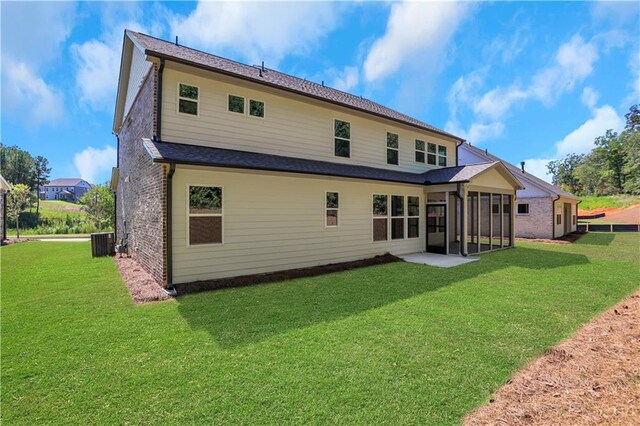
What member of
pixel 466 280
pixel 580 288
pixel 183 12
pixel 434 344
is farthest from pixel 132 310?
pixel 183 12

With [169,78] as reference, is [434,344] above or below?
below

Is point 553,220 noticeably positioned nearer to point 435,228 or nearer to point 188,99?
point 435,228

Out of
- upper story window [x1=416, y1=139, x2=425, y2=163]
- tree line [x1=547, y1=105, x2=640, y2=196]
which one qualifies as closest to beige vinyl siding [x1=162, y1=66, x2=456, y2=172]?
upper story window [x1=416, y1=139, x2=425, y2=163]

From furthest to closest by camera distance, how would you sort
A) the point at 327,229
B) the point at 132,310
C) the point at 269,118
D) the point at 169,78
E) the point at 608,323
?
the point at 327,229 < the point at 269,118 < the point at 169,78 < the point at 132,310 < the point at 608,323

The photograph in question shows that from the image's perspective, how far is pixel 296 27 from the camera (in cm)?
1277

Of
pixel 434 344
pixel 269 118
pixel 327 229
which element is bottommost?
pixel 434 344

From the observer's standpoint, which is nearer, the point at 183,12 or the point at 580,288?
the point at 580,288

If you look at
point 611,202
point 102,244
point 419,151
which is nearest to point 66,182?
point 102,244

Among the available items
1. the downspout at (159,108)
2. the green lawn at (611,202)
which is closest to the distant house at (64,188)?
the downspout at (159,108)

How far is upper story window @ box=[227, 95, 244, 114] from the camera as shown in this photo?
8.92 meters

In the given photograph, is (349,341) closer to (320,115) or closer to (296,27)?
(320,115)

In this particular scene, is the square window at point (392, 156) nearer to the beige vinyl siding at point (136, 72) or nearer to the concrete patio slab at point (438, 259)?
the concrete patio slab at point (438, 259)

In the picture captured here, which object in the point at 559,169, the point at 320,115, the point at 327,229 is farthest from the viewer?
the point at 559,169

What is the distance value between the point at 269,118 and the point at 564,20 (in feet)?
42.2
